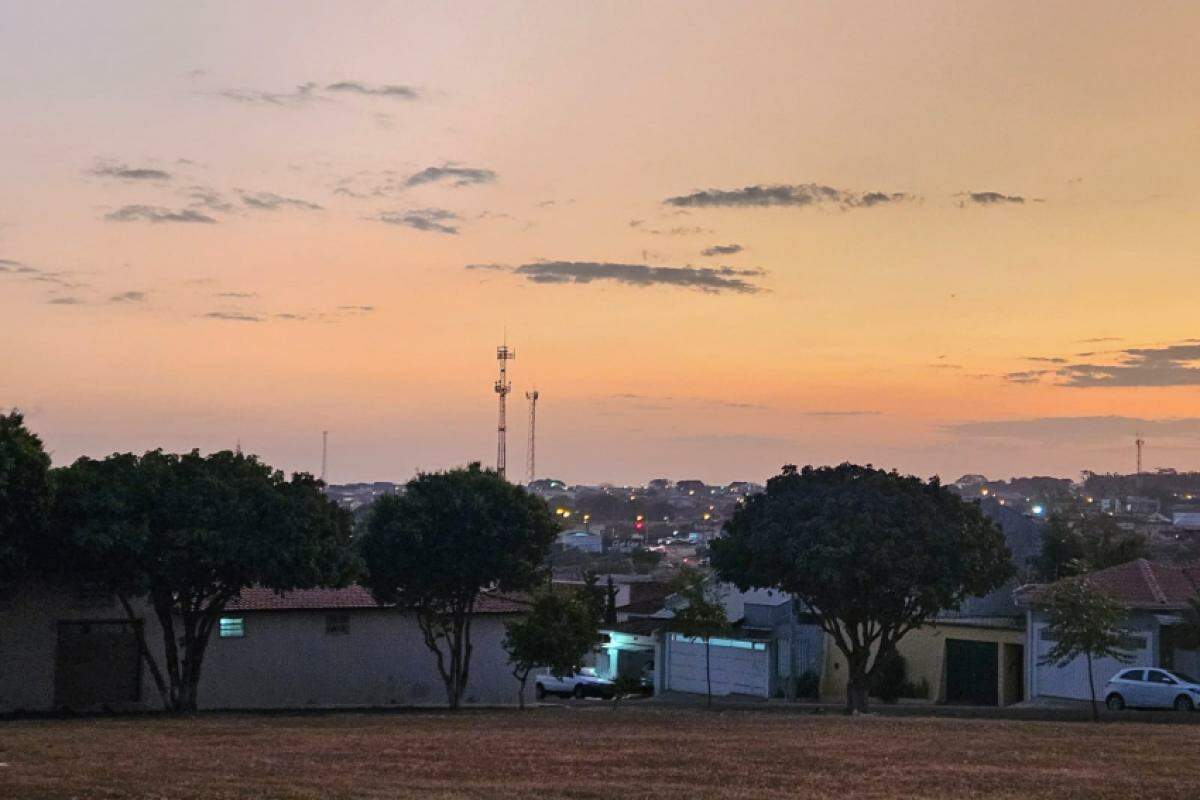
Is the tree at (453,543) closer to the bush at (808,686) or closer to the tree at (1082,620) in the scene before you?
the bush at (808,686)

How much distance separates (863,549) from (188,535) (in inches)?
694

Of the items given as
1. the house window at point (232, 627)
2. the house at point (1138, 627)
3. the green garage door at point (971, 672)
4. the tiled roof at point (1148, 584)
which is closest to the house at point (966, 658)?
the green garage door at point (971, 672)

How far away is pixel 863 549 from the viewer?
3588 cm

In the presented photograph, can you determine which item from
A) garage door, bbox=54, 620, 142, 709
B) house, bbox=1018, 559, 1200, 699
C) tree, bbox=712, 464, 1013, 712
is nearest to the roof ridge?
house, bbox=1018, 559, 1200, 699

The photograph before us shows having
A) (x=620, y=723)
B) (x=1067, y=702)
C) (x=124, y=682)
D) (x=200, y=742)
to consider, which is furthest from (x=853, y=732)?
(x=124, y=682)

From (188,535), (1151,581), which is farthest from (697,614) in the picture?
(188,535)

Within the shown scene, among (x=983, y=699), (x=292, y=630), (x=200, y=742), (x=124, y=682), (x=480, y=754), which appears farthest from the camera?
(x=983, y=699)

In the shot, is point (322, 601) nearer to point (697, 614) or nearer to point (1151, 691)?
point (697, 614)

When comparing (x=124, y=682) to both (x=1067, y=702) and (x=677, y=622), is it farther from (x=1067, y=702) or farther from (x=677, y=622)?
(x=1067, y=702)

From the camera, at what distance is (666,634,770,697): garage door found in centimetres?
5378

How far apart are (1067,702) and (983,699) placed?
5.31 metres

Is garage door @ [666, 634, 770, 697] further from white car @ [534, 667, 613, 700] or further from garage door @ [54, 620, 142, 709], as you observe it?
garage door @ [54, 620, 142, 709]

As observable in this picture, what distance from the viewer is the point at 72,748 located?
22.6m

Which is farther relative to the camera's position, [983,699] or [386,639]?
[983,699]
